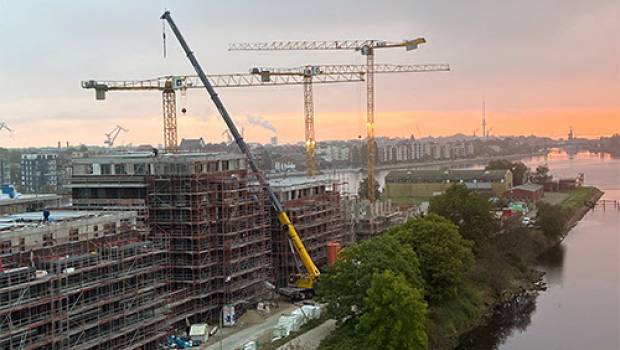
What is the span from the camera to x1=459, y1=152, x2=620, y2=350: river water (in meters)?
20.7

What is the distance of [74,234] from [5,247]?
175cm

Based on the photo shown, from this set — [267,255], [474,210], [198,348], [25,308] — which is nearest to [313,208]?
[267,255]

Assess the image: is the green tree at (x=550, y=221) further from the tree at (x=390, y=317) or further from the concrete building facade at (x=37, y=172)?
the concrete building facade at (x=37, y=172)

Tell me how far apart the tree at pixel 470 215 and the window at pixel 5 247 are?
18.0 m

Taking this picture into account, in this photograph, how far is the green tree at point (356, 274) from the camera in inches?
711

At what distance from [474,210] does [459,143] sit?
11028cm

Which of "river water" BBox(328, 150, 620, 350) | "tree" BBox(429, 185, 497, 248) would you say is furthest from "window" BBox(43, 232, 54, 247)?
"tree" BBox(429, 185, 497, 248)

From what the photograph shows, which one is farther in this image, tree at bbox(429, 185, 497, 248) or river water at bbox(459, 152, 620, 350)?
tree at bbox(429, 185, 497, 248)

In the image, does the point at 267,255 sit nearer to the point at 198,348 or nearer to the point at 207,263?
the point at 207,263

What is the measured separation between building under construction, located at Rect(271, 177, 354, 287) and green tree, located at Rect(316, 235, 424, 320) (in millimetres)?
5328

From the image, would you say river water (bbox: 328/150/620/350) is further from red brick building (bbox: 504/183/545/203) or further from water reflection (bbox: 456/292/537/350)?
red brick building (bbox: 504/183/545/203)

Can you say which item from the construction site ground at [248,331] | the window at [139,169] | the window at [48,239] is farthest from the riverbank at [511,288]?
the window at [48,239]

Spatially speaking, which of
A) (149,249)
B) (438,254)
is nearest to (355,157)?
(438,254)

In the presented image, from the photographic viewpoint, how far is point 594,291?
25.9 m
